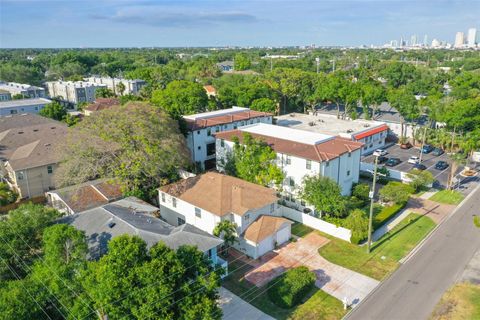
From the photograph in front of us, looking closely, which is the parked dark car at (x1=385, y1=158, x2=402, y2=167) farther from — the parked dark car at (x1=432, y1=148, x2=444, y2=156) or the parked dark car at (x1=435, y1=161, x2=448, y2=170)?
the parked dark car at (x1=432, y1=148, x2=444, y2=156)

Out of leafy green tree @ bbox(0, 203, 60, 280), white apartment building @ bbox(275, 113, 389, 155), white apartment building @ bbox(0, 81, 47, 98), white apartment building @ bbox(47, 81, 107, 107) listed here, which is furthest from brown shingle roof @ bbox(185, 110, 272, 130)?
white apartment building @ bbox(0, 81, 47, 98)

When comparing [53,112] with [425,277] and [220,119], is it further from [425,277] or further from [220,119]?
[425,277]

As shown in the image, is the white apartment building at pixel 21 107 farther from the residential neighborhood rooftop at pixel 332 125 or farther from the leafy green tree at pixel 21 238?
the leafy green tree at pixel 21 238

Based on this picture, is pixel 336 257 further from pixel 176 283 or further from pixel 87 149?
pixel 87 149

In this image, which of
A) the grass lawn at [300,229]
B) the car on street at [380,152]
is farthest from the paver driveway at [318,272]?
the car on street at [380,152]

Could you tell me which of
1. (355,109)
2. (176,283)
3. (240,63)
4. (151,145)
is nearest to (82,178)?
Result: (151,145)
